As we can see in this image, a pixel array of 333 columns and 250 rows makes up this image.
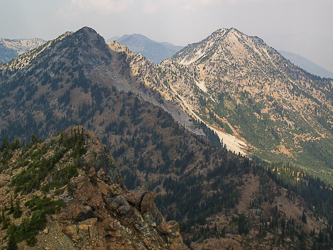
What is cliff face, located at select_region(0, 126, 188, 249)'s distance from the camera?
106 ft

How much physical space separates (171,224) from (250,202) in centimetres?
10573

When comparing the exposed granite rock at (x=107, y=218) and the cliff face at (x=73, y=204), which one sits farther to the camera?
the exposed granite rock at (x=107, y=218)

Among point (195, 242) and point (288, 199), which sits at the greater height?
point (288, 199)

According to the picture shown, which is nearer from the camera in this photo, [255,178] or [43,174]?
[43,174]

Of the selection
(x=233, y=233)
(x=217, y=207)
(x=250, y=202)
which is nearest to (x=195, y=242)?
(x=233, y=233)

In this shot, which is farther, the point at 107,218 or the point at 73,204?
the point at 107,218

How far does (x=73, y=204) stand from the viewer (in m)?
36.1

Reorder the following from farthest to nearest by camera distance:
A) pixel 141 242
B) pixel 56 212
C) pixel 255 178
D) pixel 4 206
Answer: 1. pixel 255 178
2. pixel 141 242
3. pixel 4 206
4. pixel 56 212

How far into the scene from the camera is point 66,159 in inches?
2076

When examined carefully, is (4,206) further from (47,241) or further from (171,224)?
(171,224)

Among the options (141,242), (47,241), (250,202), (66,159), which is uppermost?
(66,159)

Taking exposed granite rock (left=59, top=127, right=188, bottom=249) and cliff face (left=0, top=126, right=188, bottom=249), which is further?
exposed granite rock (left=59, top=127, right=188, bottom=249)

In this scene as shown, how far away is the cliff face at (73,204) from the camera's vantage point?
3244 cm

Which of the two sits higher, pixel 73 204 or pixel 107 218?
A: pixel 73 204
